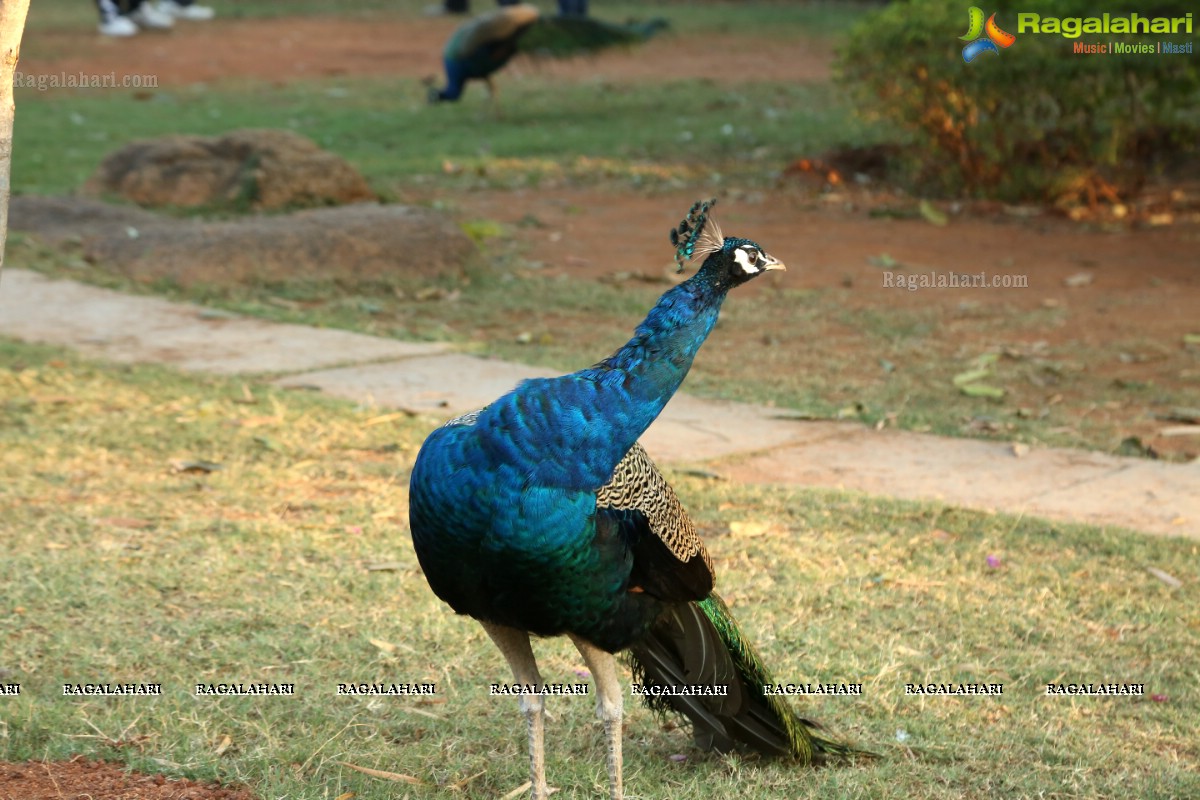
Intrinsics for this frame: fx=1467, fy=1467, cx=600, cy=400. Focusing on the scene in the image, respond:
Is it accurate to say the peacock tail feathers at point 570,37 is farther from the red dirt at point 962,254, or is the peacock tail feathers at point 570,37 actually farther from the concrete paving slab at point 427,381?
the concrete paving slab at point 427,381

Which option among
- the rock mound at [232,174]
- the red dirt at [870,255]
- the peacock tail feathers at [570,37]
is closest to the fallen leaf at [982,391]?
the red dirt at [870,255]

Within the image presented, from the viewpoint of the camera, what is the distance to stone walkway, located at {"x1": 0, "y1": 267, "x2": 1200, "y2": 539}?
18.7ft

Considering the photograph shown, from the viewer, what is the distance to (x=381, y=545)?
515 cm

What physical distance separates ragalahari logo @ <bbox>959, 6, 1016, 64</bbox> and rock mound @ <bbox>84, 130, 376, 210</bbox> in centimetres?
477

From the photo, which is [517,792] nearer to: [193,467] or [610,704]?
[610,704]

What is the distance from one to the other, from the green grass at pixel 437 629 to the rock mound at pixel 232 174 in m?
4.57

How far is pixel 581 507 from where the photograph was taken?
9.73ft

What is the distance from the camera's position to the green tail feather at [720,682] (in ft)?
11.5

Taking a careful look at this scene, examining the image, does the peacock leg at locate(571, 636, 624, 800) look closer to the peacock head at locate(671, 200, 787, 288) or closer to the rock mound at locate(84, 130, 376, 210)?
the peacock head at locate(671, 200, 787, 288)

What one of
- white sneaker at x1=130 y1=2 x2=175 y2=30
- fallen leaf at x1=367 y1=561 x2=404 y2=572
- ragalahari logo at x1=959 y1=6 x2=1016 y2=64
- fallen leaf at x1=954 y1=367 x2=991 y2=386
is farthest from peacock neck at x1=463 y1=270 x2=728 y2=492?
white sneaker at x1=130 y1=2 x2=175 y2=30

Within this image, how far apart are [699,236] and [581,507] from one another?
632mm

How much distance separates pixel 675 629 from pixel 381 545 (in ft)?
6.21

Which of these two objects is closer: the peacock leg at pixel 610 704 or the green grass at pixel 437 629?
the peacock leg at pixel 610 704

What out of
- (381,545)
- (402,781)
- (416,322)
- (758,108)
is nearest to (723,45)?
(758,108)
